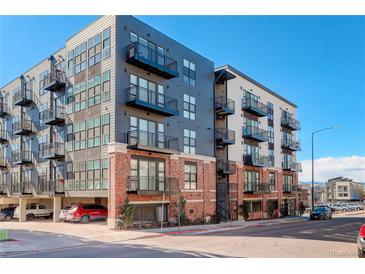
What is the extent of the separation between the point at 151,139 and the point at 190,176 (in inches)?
213

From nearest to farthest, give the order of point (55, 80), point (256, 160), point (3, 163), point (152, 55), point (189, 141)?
point (152, 55)
point (55, 80)
point (189, 141)
point (256, 160)
point (3, 163)

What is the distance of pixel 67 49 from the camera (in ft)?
97.9

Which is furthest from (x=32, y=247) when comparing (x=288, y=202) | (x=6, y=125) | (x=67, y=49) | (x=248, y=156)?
(x=288, y=202)

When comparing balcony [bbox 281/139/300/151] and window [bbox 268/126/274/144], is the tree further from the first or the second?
balcony [bbox 281/139/300/151]

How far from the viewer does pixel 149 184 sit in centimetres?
2584

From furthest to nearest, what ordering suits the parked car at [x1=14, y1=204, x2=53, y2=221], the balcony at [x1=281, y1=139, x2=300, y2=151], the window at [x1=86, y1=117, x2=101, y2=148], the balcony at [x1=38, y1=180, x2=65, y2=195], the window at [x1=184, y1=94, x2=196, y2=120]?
1. the balcony at [x1=281, y1=139, x2=300, y2=151]
2. the parked car at [x1=14, y1=204, x2=53, y2=221]
3. the window at [x1=184, y1=94, x2=196, y2=120]
4. the balcony at [x1=38, y1=180, x2=65, y2=195]
5. the window at [x1=86, y1=117, x2=101, y2=148]

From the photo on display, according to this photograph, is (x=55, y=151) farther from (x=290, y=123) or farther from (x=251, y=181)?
(x=290, y=123)

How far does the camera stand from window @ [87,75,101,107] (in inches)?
1025

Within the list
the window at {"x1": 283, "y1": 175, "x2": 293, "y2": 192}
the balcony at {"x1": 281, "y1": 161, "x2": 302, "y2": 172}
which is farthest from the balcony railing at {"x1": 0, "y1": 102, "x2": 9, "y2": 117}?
the window at {"x1": 283, "y1": 175, "x2": 293, "y2": 192}

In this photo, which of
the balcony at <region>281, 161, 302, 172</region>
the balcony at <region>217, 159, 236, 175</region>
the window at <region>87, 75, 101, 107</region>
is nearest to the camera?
the window at <region>87, 75, 101, 107</region>

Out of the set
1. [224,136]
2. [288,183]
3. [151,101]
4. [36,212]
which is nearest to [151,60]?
[151,101]

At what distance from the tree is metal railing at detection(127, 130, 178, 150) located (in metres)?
4.13

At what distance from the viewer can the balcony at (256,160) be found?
37.7 m

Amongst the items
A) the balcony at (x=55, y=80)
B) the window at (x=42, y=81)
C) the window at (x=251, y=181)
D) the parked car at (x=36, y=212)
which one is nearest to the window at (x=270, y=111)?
the window at (x=251, y=181)
